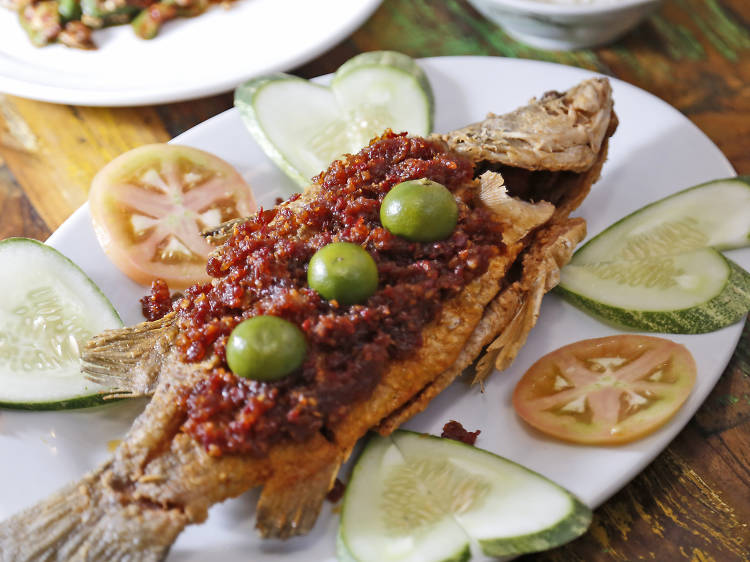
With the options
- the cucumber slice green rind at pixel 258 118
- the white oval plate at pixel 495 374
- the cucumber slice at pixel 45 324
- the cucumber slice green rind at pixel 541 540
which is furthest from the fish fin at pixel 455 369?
the cucumber slice green rind at pixel 258 118

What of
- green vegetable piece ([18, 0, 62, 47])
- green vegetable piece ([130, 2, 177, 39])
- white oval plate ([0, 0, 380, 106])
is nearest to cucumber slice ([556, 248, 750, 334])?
white oval plate ([0, 0, 380, 106])

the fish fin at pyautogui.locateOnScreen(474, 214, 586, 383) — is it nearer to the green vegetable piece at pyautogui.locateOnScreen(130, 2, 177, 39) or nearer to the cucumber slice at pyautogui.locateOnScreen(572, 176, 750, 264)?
the cucumber slice at pyautogui.locateOnScreen(572, 176, 750, 264)

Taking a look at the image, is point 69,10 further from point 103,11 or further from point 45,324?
point 45,324

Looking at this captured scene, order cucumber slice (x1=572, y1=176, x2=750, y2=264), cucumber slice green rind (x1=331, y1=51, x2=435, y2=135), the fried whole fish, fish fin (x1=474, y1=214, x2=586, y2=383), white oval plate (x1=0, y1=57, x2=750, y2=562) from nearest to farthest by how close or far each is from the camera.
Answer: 1. the fried whole fish
2. white oval plate (x1=0, y1=57, x2=750, y2=562)
3. fish fin (x1=474, y1=214, x2=586, y2=383)
4. cucumber slice (x1=572, y1=176, x2=750, y2=264)
5. cucumber slice green rind (x1=331, y1=51, x2=435, y2=135)

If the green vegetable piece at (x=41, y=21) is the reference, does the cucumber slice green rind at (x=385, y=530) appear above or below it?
below

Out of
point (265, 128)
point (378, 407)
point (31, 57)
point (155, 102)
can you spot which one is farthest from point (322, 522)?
point (31, 57)

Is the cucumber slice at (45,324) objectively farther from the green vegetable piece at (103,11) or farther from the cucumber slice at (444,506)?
the green vegetable piece at (103,11)
